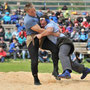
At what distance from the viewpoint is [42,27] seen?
7707mm

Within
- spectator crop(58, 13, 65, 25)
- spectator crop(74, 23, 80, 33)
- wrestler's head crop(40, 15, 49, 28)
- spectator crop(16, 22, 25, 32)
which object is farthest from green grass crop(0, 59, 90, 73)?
spectator crop(58, 13, 65, 25)

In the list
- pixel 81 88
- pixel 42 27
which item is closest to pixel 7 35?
pixel 42 27

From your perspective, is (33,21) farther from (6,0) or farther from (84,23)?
(6,0)

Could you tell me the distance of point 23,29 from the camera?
60.5 feet

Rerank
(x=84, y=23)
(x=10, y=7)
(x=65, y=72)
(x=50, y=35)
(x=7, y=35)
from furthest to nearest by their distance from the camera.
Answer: (x=10, y=7)
(x=84, y=23)
(x=7, y=35)
(x=50, y=35)
(x=65, y=72)

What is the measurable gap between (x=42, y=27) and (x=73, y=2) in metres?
16.2

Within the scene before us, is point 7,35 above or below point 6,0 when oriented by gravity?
below

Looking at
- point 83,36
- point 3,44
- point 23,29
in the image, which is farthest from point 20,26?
point 83,36

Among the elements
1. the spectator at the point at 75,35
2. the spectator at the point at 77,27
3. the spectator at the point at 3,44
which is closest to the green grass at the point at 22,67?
the spectator at the point at 3,44

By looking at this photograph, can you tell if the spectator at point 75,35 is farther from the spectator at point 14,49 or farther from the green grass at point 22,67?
the green grass at point 22,67

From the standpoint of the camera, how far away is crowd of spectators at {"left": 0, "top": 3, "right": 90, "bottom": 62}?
16.4m

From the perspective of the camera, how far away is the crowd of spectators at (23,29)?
53.8 ft

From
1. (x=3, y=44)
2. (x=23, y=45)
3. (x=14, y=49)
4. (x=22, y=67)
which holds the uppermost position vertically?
(x=3, y=44)

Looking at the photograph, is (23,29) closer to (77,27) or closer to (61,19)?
(61,19)
